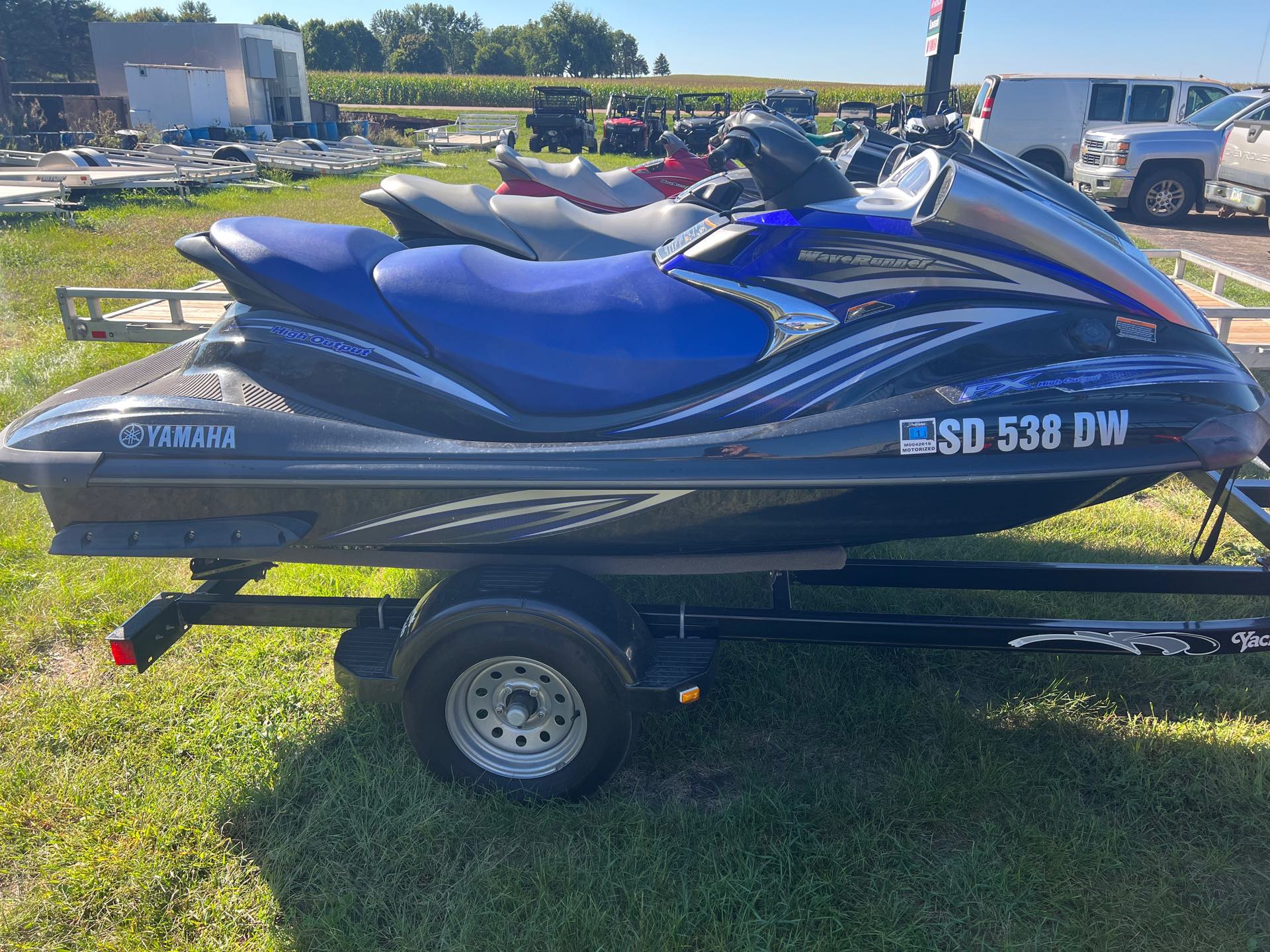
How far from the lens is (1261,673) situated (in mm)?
3434

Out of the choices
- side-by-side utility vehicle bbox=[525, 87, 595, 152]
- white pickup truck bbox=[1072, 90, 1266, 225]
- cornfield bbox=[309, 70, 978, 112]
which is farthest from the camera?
cornfield bbox=[309, 70, 978, 112]

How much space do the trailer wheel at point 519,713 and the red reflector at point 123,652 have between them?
0.84 metres

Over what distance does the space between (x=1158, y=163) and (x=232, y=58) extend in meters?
26.4

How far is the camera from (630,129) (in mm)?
29438

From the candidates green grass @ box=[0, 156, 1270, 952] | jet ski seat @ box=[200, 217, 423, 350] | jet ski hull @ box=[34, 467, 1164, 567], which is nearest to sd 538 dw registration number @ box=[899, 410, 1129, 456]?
jet ski hull @ box=[34, 467, 1164, 567]

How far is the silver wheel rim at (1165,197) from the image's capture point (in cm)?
1429

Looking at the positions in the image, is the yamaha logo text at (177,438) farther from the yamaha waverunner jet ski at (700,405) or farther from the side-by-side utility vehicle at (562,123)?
the side-by-side utility vehicle at (562,123)

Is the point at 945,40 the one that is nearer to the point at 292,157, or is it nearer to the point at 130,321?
the point at 130,321

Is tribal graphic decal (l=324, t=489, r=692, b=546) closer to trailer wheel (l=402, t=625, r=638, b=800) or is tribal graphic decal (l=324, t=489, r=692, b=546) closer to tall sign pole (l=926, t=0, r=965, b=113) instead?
trailer wheel (l=402, t=625, r=638, b=800)

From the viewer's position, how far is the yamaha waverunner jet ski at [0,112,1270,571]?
251cm

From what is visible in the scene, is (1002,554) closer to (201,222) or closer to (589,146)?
Result: (201,222)

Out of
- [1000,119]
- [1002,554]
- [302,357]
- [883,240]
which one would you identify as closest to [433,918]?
[302,357]

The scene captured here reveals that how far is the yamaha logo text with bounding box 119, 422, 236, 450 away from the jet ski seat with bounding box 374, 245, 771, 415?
0.63m

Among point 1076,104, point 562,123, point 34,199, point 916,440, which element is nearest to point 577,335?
point 916,440
